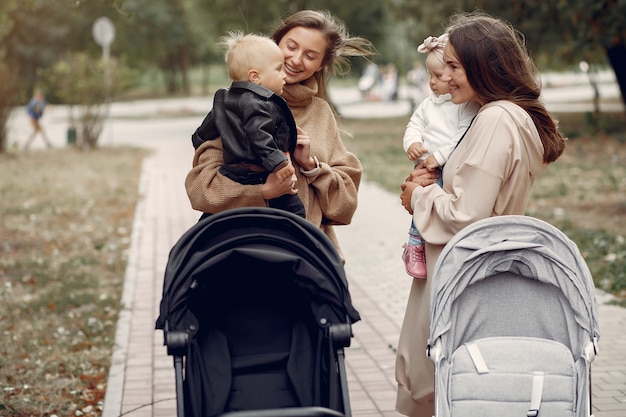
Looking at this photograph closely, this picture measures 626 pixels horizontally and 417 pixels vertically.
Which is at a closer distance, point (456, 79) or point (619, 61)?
point (456, 79)

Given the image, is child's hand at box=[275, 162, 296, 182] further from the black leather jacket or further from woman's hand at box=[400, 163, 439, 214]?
woman's hand at box=[400, 163, 439, 214]

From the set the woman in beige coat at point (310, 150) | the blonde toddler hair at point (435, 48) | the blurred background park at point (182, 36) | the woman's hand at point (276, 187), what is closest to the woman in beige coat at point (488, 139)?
the blonde toddler hair at point (435, 48)

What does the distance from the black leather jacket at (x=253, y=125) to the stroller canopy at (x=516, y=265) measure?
75 centimetres

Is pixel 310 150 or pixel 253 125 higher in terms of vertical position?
pixel 253 125

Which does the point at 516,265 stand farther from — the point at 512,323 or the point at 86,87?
the point at 86,87

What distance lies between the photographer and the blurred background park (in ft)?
56.9

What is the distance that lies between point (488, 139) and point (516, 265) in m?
0.50

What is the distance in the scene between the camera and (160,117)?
3991cm

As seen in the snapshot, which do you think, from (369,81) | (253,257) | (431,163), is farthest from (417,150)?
(369,81)

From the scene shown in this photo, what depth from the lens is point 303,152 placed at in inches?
146

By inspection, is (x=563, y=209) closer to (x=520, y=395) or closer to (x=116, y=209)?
(x=116, y=209)

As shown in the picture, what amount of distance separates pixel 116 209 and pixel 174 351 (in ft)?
35.8

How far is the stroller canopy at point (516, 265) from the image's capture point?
323 centimetres

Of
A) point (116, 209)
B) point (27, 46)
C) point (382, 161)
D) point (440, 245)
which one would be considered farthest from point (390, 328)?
point (27, 46)
